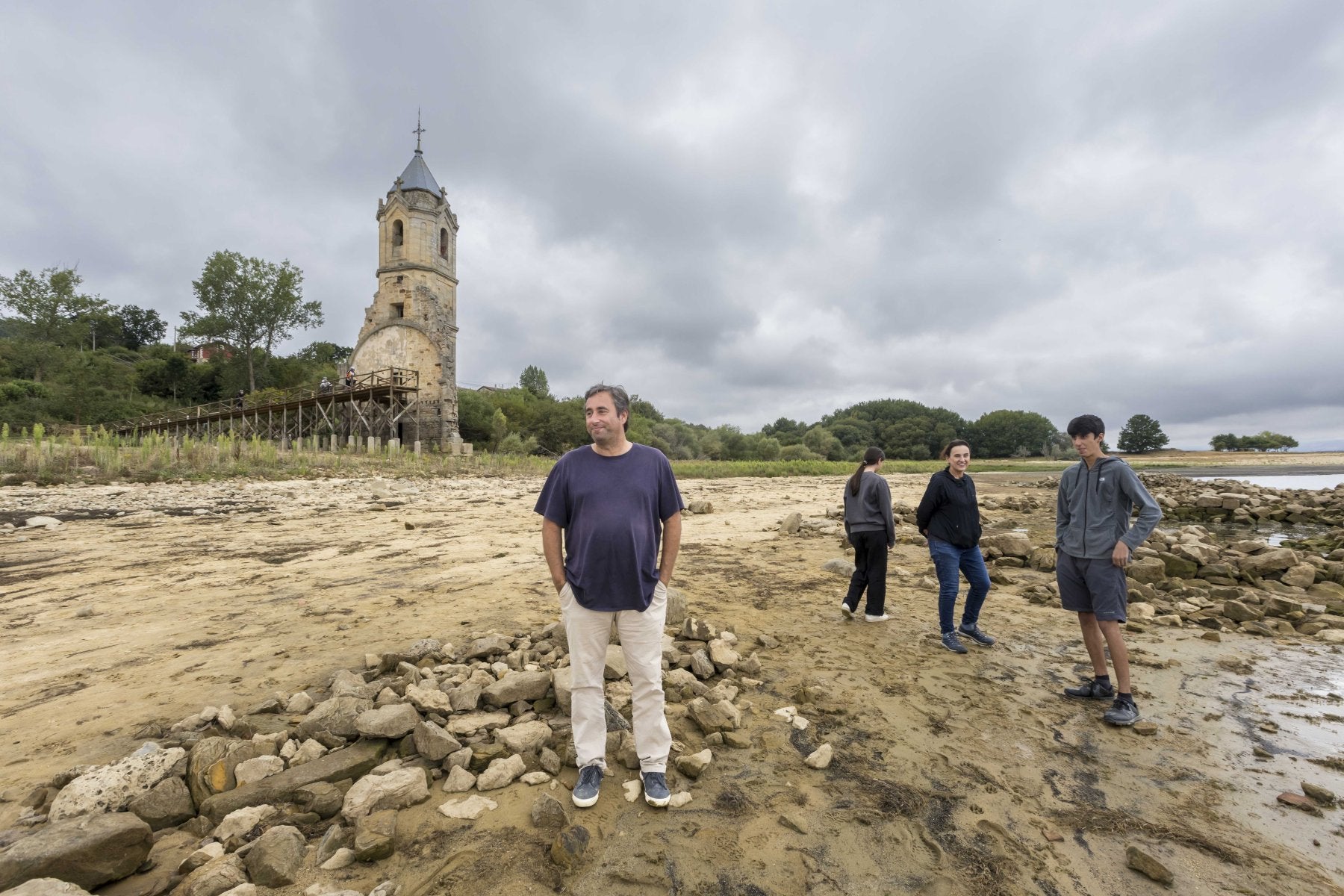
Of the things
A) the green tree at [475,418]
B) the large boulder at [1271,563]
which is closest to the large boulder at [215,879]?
the large boulder at [1271,563]

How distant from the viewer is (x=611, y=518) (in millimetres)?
2902

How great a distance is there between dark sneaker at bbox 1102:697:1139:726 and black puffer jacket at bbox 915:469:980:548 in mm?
1805

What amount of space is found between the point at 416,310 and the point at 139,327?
6941 centimetres

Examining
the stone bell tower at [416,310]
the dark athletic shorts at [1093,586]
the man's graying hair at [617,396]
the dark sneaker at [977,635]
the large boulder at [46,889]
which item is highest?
the stone bell tower at [416,310]

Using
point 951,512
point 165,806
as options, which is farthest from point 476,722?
point 951,512

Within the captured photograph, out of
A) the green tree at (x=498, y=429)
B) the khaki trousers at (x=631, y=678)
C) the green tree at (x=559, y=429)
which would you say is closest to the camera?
the khaki trousers at (x=631, y=678)

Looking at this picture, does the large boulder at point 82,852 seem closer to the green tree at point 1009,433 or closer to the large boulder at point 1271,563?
the large boulder at point 1271,563

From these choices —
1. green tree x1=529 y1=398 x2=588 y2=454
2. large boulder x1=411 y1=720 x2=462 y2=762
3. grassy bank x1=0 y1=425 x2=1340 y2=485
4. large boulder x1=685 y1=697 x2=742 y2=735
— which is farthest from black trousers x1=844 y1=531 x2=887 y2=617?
green tree x1=529 y1=398 x2=588 y2=454

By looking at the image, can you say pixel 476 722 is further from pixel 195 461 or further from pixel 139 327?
pixel 139 327

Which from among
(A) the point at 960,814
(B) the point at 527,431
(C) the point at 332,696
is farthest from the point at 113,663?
(B) the point at 527,431

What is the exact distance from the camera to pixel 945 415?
343 ft

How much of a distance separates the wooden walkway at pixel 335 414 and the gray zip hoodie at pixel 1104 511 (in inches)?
1259

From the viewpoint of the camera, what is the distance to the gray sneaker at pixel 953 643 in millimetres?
5355

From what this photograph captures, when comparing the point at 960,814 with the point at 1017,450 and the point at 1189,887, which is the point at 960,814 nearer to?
the point at 1189,887
